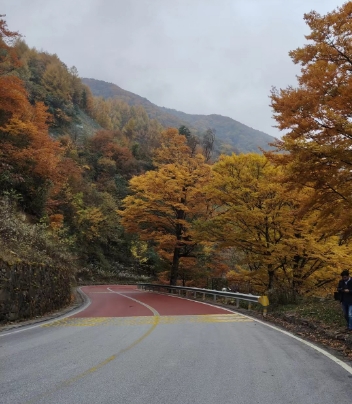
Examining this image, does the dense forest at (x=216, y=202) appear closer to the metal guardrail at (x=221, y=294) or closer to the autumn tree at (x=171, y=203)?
the autumn tree at (x=171, y=203)

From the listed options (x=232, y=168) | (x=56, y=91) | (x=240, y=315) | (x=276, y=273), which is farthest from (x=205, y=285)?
(x=56, y=91)

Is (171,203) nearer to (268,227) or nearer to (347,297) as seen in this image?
(268,227)

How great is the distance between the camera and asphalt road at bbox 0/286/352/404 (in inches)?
178

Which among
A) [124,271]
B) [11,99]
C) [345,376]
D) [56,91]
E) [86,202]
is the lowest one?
[124,271]

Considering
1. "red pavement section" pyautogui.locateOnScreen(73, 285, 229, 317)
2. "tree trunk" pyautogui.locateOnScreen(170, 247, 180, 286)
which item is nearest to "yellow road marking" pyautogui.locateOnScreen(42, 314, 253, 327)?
"red pavement section" pyautogui.locateOnScreen(73, 285, 229, 317)

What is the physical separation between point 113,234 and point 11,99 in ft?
94.8

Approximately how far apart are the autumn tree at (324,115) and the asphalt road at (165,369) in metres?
4.36

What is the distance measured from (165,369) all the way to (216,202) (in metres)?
15.4

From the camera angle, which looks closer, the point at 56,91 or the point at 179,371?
the point at 179,371

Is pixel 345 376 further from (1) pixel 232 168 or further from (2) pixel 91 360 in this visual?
(1) pixel 232 168

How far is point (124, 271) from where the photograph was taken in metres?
50.1

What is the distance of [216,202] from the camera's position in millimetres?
20719

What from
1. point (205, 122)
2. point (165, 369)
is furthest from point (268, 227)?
point (205, 122)

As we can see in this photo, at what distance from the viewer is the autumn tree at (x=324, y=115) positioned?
9.42 m
